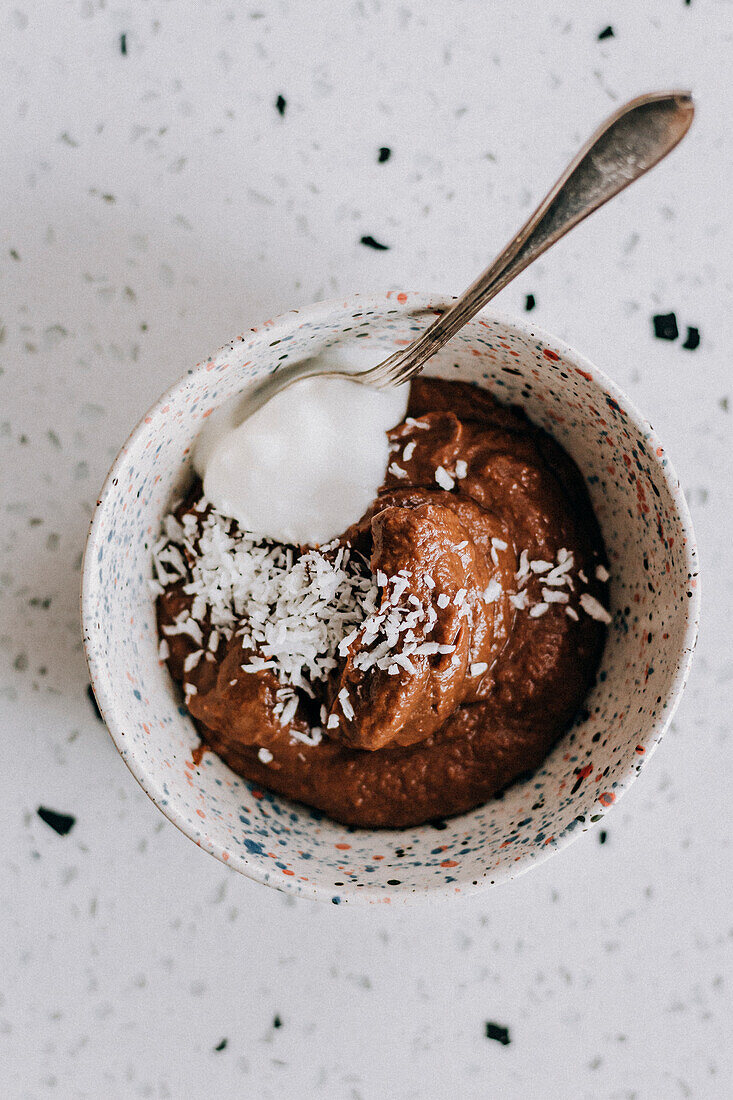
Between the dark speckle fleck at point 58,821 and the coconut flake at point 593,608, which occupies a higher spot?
the coconut flake at point 593,608

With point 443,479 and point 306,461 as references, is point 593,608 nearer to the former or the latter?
point 443,479

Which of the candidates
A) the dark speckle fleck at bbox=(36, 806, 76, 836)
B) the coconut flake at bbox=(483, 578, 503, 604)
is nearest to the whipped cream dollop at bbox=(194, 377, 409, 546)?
the coconut flake at bbox=(483, 578, 503, 604)

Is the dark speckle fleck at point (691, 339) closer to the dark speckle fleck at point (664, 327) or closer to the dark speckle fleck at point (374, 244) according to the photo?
the dark speckle fleck at point (664, 327)

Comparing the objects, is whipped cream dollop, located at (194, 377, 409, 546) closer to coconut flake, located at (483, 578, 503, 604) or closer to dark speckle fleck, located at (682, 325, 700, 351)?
coconut flake, located at (483, 578, 503, 604)

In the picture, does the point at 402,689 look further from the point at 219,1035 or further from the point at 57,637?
the point at 219,1035

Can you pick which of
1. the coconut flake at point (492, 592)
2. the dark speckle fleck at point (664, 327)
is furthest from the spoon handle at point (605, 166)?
the dark speckle fleck at point (664, 327)

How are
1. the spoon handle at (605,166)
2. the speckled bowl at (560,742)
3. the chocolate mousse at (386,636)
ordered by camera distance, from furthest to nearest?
the chocolate mousse at (386,636)
the speckled bowl at (560,742)
the spoon handle at (605,166)

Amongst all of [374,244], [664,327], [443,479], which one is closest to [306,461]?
[443,479]
